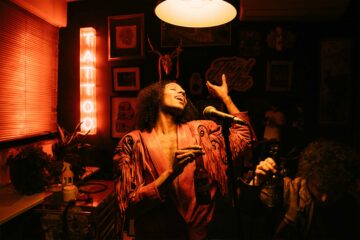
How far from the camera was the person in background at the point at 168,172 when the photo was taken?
1.49 metres

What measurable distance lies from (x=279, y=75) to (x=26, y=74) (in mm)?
2628

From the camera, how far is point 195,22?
1503 mm

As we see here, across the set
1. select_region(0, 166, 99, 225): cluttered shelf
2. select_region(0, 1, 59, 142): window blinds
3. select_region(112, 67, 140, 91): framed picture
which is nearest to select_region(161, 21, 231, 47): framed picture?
select_region(112, 67, 140, 91): framed picture

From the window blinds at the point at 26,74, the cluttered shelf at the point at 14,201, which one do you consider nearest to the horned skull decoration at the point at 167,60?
the window blinds at the point at 26,74

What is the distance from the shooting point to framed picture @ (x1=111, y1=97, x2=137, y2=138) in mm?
2795

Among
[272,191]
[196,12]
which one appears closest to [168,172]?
[272,191]

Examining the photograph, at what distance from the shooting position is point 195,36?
2588 millimetres

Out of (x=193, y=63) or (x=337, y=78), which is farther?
(x=193, y=63)

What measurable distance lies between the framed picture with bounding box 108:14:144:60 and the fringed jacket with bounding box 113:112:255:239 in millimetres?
1367

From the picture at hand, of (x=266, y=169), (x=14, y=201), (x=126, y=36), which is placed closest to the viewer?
(x=266, y=169)

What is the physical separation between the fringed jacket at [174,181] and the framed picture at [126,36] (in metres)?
1.37

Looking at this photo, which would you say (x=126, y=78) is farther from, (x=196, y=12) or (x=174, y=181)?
(x=174, y=181)

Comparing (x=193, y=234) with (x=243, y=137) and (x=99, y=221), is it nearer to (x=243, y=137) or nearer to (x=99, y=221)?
(x=243, y=137)

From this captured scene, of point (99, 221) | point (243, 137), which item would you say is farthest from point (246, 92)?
point (99, 221)
